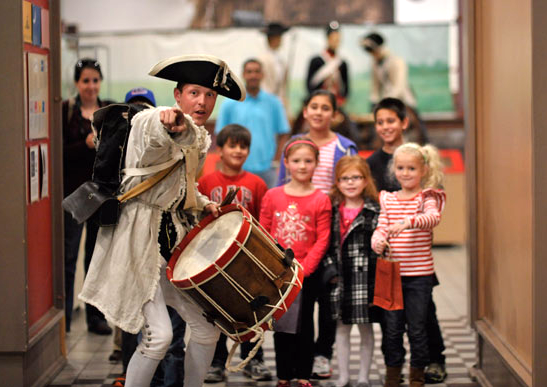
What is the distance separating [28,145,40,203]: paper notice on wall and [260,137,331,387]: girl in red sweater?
1217 millimetres

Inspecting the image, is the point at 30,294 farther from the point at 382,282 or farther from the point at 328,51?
the point at 328,51

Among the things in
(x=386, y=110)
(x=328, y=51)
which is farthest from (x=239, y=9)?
(x=386, y=110)

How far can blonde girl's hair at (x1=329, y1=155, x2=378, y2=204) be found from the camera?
4516mm

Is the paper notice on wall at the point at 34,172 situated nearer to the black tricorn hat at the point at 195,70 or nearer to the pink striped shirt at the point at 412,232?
the black tricorn hat at the point at 195,70

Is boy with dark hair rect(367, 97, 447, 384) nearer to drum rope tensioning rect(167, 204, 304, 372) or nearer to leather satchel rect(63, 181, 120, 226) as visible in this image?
drum rope tensioning rect(167, 204, 304, 372)

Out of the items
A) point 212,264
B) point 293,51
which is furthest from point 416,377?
point 293,51

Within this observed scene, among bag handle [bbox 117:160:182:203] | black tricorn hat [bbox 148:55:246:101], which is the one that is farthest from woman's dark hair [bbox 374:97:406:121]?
bag handle [bbox 117:160:182:203]

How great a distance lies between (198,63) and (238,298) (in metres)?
0.99

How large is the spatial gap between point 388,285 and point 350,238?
0.34 m

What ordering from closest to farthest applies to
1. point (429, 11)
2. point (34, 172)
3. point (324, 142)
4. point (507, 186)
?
point (507, 186), point (34, 172), point (324, 142), point (429, 11)

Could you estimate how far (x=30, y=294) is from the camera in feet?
14.7

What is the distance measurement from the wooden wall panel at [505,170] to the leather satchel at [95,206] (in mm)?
1741

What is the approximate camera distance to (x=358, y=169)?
4496 millimetres

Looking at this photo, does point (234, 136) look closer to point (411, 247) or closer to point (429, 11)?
point (411, 247)
